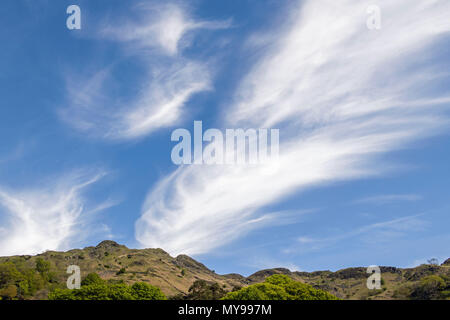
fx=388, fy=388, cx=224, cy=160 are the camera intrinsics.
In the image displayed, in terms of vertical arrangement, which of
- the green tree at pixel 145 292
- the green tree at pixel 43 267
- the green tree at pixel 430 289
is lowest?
the green tree at pixel 430 289

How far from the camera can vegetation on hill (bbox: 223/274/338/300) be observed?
77.7 m

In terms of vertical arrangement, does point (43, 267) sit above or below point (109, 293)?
above

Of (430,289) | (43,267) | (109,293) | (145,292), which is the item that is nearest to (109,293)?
(109,293)

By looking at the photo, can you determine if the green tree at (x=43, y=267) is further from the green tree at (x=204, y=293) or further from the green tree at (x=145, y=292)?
the green tree at (x=145, y=292)

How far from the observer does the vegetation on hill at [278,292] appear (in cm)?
7769

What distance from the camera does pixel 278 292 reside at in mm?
82438

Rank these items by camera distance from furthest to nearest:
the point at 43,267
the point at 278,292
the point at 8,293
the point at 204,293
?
1. the point at 43,267
2. the point at 8,293
3. the point at 204,293
4. the point at 278,292

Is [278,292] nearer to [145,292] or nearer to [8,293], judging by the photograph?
[145,292]

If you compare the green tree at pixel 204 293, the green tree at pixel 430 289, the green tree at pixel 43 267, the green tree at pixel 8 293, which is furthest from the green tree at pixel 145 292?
the green tree at pixel 43 267
